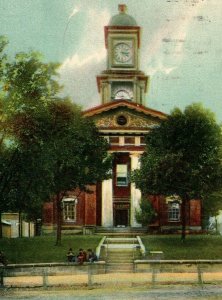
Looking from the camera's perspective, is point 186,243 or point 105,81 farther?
point 105,81

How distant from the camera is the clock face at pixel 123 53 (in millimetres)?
77562

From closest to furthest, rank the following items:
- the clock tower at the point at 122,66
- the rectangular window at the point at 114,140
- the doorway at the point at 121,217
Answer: the rectangular window at the point at 114,140
the doorway at the point at 121,217
the clock tower at the point at 122,66

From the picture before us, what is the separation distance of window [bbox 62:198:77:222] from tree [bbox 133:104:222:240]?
46.9 ft

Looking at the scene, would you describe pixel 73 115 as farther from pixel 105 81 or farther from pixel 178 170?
pixel 105 81

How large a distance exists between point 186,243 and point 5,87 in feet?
74.3

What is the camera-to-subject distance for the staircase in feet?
132

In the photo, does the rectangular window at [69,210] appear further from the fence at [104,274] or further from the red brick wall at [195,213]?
the fence at [104,274]

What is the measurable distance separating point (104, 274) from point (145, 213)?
27.4 m

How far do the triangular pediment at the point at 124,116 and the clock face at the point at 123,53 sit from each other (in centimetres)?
1186

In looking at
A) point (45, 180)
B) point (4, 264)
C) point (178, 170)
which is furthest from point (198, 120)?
point (4, 264)

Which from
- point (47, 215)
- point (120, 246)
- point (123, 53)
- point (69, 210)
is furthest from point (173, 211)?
point (123, 53)

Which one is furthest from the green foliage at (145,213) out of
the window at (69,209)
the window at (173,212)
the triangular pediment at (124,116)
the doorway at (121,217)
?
the triangular pediment at (124,116)

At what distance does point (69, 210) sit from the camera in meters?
68.1

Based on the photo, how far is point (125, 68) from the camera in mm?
78000
